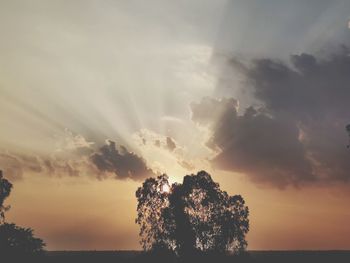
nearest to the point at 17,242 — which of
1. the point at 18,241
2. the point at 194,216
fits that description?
the point at 18,241

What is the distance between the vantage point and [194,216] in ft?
268

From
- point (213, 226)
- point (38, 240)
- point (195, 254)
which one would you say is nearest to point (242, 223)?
point (213, 226)

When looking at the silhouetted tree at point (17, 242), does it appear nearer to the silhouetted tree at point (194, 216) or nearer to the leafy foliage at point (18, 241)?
the leafy foliage at point (18, 241)

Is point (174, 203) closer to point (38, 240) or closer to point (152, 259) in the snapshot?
point (152, 259)

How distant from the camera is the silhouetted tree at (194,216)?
7988cm

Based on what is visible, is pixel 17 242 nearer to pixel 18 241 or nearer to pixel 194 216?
pixel 18 241

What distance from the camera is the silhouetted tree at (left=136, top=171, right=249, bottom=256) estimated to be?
7988 cm

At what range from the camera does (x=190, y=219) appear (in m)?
81.7

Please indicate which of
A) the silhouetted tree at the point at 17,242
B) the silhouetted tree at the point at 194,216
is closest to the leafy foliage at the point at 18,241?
the silhouetted tree at the point at 17,242

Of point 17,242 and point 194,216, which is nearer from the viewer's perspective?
point 17,242

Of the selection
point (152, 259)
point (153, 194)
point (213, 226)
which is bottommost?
point (152, 259)

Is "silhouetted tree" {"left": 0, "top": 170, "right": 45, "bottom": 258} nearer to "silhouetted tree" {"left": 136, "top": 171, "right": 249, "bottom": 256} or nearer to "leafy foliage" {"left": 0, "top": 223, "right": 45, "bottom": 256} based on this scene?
"leafy foliage" {"left": 0, "top": 223, "right": 45, "bottom": 256}

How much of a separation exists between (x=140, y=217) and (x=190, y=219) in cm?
845

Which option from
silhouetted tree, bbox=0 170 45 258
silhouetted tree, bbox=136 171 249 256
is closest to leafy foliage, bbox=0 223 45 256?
silhouetted tree, bbox=0 170 45 258
